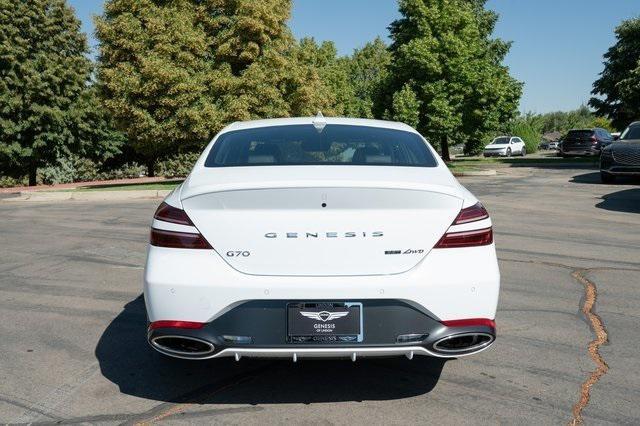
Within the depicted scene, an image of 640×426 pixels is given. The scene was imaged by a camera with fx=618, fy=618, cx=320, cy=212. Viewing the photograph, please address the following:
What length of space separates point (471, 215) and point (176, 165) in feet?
113

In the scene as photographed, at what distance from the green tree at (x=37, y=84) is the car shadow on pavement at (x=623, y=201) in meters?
25.8

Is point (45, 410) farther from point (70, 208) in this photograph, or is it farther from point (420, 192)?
point (70, 208)

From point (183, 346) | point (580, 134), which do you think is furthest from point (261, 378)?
point (580, 134)

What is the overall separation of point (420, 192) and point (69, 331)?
3.14m

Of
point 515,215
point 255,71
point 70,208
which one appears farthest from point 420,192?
point 255,71

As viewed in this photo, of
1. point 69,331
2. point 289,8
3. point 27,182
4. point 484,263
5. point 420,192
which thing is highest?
point 289,8

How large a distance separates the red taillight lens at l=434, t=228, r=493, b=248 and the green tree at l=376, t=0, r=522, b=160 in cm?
2988

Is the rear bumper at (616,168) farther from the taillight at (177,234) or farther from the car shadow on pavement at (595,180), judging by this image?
the taillight at (177,234)

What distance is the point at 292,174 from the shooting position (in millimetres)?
3330

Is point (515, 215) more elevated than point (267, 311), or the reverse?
point (267, 311)

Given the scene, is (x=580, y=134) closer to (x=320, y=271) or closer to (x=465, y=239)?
(x=465, y=239)

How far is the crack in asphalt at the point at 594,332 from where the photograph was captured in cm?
339

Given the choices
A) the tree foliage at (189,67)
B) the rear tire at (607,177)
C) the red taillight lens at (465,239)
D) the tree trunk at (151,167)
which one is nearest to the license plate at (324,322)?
the red taillight lens at (465,239)

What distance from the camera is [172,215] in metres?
3.24
